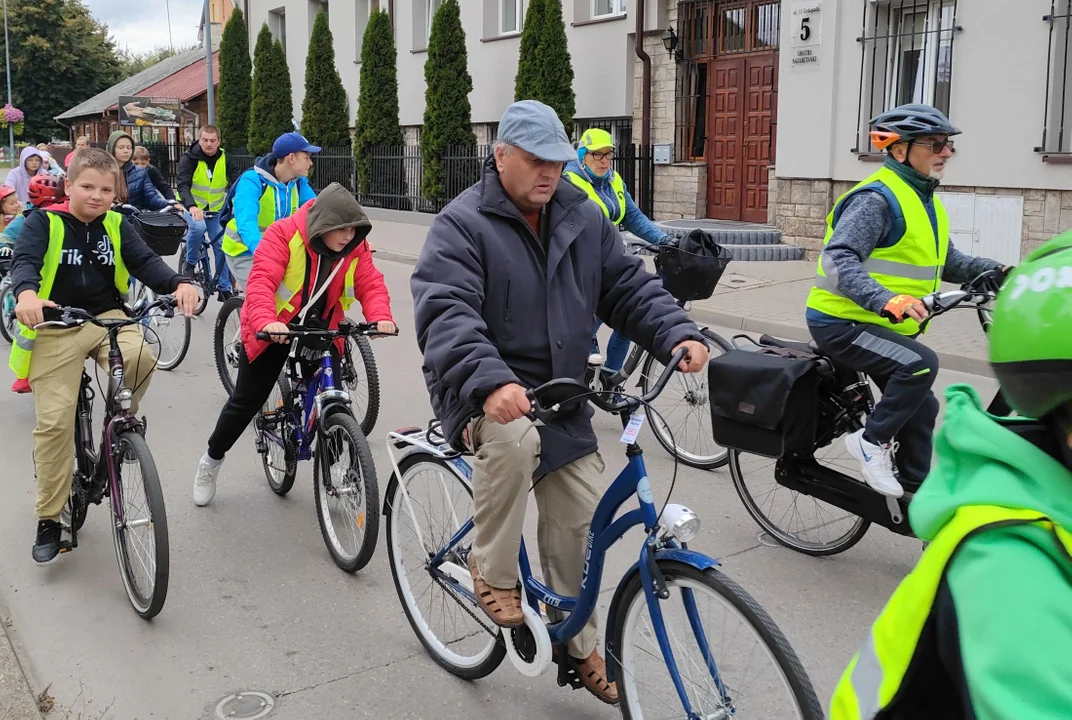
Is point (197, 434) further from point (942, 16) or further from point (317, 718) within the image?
point (942, 16)

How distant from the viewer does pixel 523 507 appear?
10.2ft

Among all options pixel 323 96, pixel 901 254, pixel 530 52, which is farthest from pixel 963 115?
pixel 323 96

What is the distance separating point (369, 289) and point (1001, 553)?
431 cm

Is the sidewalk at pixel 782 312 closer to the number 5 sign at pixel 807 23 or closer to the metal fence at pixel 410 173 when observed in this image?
the number 5 sign at pixel 807 23

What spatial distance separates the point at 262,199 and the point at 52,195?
190cm

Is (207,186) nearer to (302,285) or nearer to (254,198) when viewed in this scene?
(254,198)

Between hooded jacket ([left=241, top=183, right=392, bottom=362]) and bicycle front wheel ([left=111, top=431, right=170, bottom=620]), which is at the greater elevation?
hooded jacket ([left=241, top=183, right=392, bottom=362])

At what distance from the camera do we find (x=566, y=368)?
126 inches

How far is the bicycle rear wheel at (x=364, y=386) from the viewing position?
6.83 metres

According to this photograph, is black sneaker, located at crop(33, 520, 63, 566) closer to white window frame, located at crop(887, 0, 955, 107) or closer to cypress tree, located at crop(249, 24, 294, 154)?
white window frame, located at crop(887, 0, 955, 107)

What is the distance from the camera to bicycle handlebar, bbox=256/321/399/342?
4.65 meters

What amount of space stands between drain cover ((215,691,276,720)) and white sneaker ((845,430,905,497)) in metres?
2.47

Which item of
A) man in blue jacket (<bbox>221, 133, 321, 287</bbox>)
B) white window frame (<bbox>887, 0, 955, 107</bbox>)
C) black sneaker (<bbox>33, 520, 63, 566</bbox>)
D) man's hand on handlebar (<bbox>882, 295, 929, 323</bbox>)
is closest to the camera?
man's hand on handlebar (<bbox>882, 295, 929, 323</bbox>)

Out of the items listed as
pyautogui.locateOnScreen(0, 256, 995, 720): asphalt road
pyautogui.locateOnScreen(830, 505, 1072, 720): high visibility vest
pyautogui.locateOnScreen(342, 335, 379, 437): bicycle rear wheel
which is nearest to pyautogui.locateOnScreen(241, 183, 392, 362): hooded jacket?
pyautogui.locateOnScreen(0, 256, 995, 720): asphalt road
